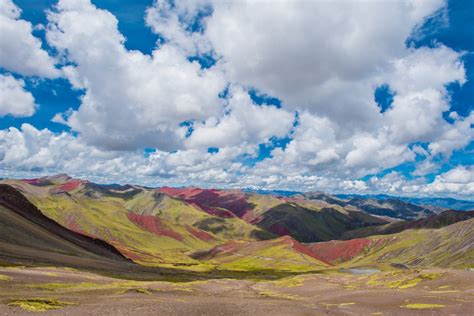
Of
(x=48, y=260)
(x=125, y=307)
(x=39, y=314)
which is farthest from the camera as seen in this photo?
(x=48, y=260)

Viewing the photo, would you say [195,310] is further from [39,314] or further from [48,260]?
[48,260]

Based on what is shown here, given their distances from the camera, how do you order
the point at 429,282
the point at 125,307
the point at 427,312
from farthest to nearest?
the point at 429,282 → the point at 427,312 → the point at 125,307

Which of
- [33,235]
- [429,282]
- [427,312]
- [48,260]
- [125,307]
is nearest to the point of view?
[125,307]

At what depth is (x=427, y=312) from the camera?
56.5 m

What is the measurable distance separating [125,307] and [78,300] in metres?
10.2

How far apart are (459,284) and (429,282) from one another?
1015 centimetres

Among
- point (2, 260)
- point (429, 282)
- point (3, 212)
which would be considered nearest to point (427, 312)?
point (429, 282)

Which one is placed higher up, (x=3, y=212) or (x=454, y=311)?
(x=3, y=212)

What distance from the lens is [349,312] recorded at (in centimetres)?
6131

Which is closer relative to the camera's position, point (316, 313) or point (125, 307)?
point (125, 307)

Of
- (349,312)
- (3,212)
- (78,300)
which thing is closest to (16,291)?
(78,300)

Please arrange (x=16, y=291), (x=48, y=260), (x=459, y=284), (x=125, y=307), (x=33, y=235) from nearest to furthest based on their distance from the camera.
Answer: (x=125, y=307) < (x=16, y=291) < (x=459, y=284) < (x=48, y=260) < (x=33, y=235)

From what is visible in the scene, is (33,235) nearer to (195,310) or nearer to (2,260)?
(2,260)

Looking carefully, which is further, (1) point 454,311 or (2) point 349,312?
(2) point 349,312
